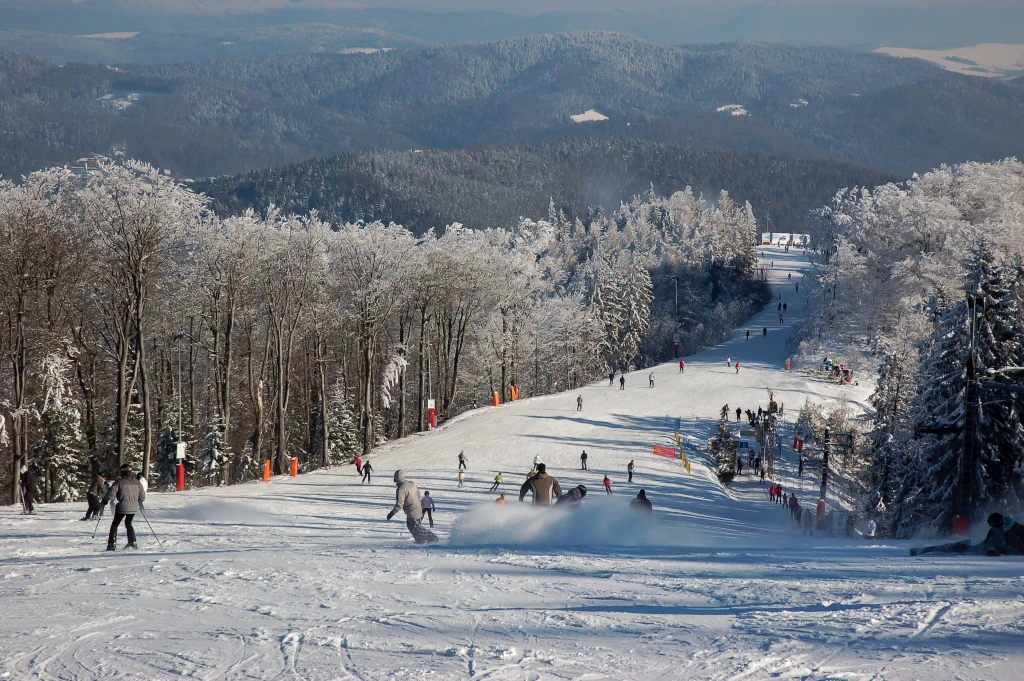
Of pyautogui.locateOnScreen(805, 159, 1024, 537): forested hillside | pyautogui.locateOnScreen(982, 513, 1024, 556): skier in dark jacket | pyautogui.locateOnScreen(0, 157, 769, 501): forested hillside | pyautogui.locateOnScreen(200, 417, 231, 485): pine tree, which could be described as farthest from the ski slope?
pyautogui.locateOnScreen(200, 417, 231, 485): pine tree

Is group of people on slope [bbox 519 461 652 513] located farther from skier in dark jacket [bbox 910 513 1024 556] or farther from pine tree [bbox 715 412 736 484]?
pine tree [bbox 715 412 736 484]

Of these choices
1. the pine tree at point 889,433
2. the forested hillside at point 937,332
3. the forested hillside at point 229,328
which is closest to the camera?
the forested hillside at point 937,332

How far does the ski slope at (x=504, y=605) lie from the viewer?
8117mm

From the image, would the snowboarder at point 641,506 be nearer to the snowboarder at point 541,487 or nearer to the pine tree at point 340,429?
the snowboarder at point 541,487

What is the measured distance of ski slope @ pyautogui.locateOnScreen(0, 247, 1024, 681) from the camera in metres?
8.12

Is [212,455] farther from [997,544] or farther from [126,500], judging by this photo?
[997,544]

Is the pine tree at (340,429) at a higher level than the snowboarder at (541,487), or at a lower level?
lower

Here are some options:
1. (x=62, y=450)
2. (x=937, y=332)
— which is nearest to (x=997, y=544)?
(x=937, y=332)

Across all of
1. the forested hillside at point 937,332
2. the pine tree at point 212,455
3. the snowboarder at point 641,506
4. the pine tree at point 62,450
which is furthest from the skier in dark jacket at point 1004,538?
the pine tree at point 212,455

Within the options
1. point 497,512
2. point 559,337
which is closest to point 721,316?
point 559,337

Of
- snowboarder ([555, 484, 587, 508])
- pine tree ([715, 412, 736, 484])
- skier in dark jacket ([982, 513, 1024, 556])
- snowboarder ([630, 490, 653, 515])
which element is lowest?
pine tree ([715, 412, 736, 484])

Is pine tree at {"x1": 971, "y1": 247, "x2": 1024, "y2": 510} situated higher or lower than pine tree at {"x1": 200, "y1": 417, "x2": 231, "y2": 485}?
higher

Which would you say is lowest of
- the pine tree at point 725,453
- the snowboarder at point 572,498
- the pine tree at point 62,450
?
the pine tree at point 725,453

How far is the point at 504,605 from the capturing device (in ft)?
33.4
